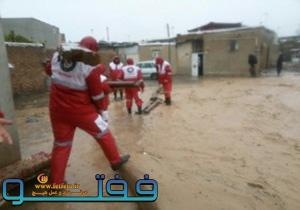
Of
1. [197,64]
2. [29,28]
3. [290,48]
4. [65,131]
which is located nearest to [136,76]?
[65,131]

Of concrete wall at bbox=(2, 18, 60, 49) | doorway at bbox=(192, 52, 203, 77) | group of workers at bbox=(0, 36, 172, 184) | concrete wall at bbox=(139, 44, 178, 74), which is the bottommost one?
doorway at bbox=(192, 52, 203, 77)

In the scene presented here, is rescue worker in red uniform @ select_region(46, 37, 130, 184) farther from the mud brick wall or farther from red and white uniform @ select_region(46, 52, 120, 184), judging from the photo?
the mud brick wall

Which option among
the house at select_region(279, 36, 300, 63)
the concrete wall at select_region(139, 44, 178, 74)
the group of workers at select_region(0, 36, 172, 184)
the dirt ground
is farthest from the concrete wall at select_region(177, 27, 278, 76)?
the group of workers at select_region(0, 36, 172, 184)

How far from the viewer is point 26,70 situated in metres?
12.9

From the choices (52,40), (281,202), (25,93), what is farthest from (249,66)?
(281,202)

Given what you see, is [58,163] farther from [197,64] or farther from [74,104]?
[197,64]

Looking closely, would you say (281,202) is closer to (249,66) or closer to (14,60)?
(14,60)

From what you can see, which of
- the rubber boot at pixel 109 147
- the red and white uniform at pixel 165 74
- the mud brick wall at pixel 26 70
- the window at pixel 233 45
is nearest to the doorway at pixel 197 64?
the window at pixel 233 45

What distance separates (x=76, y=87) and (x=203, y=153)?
2.76 m

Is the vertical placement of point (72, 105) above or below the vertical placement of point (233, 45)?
above

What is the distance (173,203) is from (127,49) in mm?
31302

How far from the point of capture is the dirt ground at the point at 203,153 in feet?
11.4

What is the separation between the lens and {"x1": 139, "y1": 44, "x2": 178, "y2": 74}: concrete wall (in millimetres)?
30766

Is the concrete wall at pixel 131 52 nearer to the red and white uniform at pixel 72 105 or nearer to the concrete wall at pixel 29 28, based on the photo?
the concrete wall at pixel 29 28
